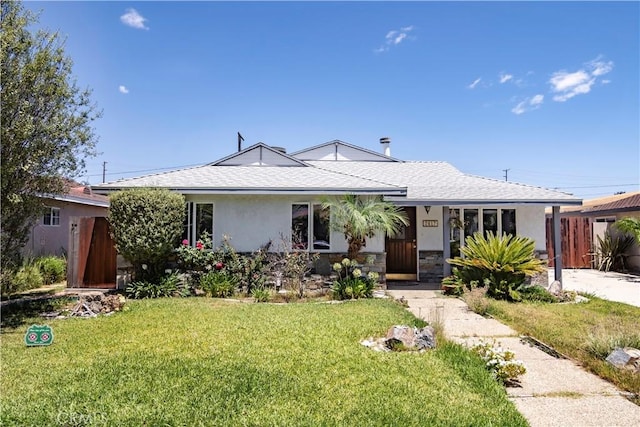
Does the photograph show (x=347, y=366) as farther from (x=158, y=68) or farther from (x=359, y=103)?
(x=359, y=103)

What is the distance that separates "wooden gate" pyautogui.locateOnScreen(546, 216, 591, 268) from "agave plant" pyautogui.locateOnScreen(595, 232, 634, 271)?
84 cm

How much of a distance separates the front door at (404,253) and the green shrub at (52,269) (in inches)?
457

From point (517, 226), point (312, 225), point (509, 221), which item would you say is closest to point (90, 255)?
point (312, 225)

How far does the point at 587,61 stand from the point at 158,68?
15.1 metres

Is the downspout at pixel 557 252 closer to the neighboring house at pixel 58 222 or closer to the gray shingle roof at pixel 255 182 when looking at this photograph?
the gray shingle roof at pixel 255 182

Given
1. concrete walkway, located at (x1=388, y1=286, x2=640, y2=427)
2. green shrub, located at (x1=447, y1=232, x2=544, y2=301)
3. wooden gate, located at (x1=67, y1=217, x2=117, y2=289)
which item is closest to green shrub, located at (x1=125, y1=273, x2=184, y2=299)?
wooden gate, located at (x1=67, y1=217, x2=117, y2=289)

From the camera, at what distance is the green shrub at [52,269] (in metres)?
12.7

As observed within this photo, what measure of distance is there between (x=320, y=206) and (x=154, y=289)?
5249 millimetres

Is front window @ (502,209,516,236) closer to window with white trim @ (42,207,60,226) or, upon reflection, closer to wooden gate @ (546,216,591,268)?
wooden gate @ (546,216,591,268)

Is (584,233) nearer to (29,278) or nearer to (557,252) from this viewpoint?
(557,252)

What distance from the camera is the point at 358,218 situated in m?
9.99

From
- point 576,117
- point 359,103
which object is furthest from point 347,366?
point 576,117

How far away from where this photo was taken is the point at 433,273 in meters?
13.5

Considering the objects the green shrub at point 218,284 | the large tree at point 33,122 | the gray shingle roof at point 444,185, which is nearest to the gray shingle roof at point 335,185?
the gray shingle roof at point 444,185
